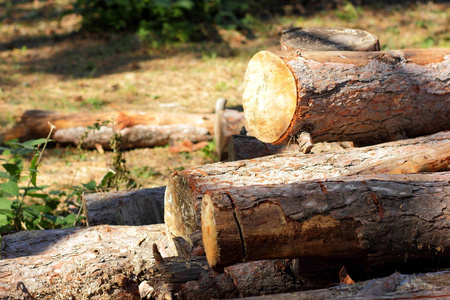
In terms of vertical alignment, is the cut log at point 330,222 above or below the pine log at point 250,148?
above

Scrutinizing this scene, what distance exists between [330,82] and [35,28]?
336 inches

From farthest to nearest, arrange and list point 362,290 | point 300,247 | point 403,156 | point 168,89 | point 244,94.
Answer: point 168,89 < point 244,94 < point 403,156 < point 300,247 < point 362,290

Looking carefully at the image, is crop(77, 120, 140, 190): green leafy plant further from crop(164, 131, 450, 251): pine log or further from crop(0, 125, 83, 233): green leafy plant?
crop(164, 131, 450, 251): pine log

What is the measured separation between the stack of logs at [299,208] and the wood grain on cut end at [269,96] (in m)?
0.01

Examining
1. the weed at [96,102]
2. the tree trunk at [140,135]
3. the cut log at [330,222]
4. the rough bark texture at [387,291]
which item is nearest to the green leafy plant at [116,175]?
the tree trunk at [140,135]

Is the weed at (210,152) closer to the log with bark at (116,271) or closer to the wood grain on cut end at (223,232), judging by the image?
the log with bark at (116,271)

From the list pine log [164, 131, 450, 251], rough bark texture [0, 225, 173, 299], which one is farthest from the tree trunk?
rough bark texture [0, 225, 173, 299]

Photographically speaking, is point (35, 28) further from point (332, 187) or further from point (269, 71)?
point (332, 187)

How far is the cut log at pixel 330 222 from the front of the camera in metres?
1.94

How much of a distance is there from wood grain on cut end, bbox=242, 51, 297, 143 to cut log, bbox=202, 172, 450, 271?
1158 mm

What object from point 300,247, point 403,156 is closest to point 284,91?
point 403,156

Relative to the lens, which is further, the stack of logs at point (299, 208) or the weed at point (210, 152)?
the weed at point (210, 152)

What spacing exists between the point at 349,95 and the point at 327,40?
3.29ft

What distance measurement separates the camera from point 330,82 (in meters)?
3.16
